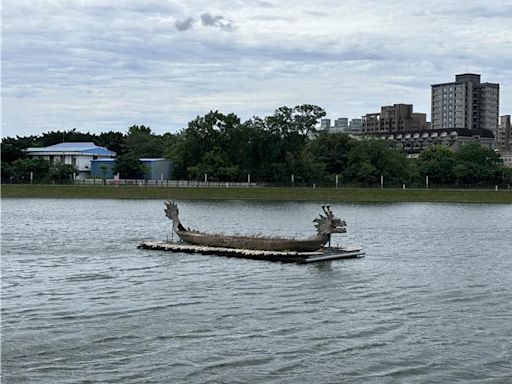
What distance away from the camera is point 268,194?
4040 inches

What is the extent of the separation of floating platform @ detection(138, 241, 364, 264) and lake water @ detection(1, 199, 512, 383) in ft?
2.07

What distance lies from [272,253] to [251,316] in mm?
13188

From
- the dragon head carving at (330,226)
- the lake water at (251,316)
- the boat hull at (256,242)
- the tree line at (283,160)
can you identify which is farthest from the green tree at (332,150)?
the dragon head carving at (330,226)

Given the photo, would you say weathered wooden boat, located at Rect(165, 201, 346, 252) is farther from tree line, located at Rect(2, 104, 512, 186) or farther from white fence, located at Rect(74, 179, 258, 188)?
tree line, located at Rect(2, 104, 512, 186)

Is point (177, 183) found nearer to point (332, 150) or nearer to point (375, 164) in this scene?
point (332, 150)

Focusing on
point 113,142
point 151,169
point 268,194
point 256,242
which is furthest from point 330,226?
point 113,142

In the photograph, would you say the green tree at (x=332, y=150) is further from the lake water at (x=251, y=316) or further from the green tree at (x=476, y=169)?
the lake water at (x=251, y=316)

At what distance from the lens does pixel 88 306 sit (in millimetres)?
23469

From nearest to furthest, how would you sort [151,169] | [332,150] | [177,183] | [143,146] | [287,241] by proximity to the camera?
[287,241]
[177,183]
[151,169]
[332,150]
[143,146]

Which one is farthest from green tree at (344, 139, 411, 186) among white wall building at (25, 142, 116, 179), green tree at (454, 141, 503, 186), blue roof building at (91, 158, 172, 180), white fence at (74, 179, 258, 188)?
white wall building at (25, 142, 116, 179)

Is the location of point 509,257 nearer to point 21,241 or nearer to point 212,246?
point 212,246

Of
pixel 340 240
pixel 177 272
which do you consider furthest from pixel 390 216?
pixel 177 272

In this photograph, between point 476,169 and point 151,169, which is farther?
point 476,169

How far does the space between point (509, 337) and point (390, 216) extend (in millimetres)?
50507
